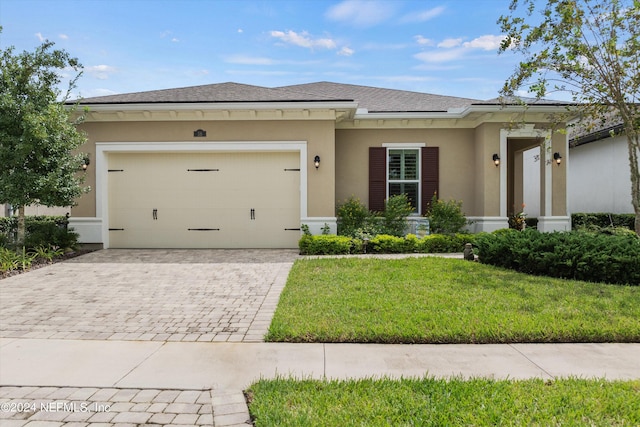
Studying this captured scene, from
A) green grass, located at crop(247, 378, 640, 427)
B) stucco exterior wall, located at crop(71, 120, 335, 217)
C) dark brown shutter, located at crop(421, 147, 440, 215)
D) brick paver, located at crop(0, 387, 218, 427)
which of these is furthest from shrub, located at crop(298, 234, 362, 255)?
brick paver, located at crop(0, 387, 218, 427)

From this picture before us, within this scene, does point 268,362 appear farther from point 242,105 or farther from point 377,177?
point 377,177

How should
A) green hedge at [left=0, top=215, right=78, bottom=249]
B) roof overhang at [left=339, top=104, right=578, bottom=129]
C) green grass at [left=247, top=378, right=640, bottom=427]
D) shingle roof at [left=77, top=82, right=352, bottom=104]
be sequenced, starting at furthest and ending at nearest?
roof overhang at [left=339, top=104, right=578, bottom=129]
shingle roof at [left=77, top=82, right=352, bottom=104]
green hedge at [left=0, top=215, right=78, bottom=249]
green grass at [left=247, top=378, right=640, bottom=427]

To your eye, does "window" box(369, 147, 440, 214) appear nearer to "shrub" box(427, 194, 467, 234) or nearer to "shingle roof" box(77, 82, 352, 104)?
"shrub" box(427, 194, 467, 234)

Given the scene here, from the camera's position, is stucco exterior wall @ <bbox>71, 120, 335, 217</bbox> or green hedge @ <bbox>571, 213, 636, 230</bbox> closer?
stucco exterior wall @ <bbox>71, 120, 335, 217</bbox>

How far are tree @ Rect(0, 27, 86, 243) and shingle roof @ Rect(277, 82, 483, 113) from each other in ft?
20.4

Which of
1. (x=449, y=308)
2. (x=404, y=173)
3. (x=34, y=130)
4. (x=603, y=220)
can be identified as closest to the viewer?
(x=449, y=308)

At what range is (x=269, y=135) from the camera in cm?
1013

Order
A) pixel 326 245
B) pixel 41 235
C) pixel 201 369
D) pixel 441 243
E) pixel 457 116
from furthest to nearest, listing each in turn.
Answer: pixel 457 116 < pixel 441 243 < pixel 326 245 < pixel 41 235 < pixel 201 369

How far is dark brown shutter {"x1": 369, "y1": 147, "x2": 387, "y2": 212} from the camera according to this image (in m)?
11.1

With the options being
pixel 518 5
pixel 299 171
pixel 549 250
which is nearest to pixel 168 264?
pixel 299 171

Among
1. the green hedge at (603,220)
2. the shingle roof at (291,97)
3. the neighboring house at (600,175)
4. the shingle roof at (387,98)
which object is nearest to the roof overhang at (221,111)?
the shingle roof at (291,97)

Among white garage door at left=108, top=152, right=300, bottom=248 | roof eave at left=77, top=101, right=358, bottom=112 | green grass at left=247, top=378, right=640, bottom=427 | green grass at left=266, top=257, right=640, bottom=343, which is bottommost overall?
green grass at left=247, top=378, right=640, bottom=427

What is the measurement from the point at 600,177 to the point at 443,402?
14.7 metres

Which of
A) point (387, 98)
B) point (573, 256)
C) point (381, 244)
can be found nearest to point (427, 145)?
point (387, 98)
